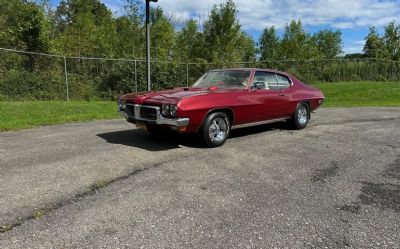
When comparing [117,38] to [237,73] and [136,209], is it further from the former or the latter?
[136,209]

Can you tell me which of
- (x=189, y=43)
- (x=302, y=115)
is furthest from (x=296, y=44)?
(x=302, y=115)

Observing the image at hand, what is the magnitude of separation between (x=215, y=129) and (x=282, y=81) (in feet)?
8.59

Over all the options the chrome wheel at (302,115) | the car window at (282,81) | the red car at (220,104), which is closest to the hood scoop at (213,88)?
the red car at (220,104)

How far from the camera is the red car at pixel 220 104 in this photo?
629 cm

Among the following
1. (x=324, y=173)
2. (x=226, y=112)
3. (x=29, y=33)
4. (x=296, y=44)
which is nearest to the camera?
(x=324, y=173)

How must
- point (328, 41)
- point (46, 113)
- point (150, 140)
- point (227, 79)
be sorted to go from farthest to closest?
point (328, 41) → point (46, 113) → point (227, 79) → point (150, 140)

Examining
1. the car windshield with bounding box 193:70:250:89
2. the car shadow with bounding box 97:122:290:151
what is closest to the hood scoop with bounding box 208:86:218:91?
the car windshield with bounding box 193:70:250:89

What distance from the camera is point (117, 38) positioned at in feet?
80.8

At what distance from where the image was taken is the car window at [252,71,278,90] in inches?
303

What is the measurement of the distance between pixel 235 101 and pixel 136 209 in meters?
3.61

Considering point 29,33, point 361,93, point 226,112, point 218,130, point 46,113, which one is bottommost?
point 46,113

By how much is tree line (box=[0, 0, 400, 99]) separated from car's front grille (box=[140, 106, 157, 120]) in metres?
9.24

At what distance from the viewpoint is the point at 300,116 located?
8.95 meters

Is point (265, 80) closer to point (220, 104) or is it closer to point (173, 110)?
point (220, 104)
